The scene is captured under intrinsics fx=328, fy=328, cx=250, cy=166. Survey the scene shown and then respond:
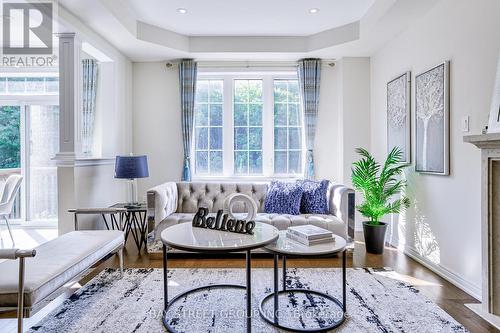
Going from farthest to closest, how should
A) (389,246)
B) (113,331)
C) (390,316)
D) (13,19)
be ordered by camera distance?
(389,246) < (13,19) < (390,316) < (113,331)

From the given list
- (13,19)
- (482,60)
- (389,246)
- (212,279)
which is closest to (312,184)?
(389,246)

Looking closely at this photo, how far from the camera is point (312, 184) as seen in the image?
4078 millimetres

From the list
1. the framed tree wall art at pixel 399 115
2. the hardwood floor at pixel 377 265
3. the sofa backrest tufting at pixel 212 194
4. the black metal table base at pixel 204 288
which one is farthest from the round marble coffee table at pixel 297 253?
the framed tree wall art at pixel 399 115

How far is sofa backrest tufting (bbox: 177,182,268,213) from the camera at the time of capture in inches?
162

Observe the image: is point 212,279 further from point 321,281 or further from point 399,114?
point 399,114

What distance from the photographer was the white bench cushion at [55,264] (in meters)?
1.77

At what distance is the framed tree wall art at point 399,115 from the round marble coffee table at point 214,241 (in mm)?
2201

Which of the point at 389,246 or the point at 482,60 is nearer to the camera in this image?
the point at 482,60

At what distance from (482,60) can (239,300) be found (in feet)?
8.69

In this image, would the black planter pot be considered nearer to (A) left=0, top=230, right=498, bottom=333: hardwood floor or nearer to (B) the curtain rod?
(A) left=0, top=230, right=498, bottom=333: hardwood floor

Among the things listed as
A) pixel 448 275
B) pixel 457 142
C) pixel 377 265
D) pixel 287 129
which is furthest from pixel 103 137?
pixel 448 275

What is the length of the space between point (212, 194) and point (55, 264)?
7.29ft

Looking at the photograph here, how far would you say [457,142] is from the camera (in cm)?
289

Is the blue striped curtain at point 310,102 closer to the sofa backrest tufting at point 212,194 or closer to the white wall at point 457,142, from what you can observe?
the sofa backrest tufting at point 212,194
